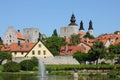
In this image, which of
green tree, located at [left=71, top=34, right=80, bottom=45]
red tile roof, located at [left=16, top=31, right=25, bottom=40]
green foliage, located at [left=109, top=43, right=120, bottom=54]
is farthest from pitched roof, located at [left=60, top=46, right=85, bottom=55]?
green tree, located at [left=71, top=34, right=80, bottom=45]

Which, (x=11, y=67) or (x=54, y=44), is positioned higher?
(x=54, y=44)

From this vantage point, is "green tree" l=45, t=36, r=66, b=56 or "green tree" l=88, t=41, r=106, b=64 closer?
"green tree" l=88, t=41, r=106, b=64

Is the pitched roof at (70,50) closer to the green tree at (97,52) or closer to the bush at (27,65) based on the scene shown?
the green tree at (97,52)

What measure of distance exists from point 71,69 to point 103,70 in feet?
18.5

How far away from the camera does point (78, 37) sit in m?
131

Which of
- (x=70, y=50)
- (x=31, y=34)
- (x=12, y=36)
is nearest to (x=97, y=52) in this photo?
(x=70, y=50)

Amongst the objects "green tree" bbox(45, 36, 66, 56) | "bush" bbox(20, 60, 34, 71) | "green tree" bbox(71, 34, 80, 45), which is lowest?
"bush" bbox(20, 60, 34, 71)

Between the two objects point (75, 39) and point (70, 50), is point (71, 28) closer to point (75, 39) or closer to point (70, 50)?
point (75, 39)

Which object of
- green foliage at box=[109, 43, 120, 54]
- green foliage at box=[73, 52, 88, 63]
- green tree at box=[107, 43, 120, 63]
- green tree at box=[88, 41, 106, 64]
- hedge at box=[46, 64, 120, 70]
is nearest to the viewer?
hedge at box=[46, 64, 120, 70]

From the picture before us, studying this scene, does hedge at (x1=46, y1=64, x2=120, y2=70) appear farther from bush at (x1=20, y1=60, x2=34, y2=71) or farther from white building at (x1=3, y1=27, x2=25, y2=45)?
white building at (x1=3, y1=27, x2=25, y2=45)

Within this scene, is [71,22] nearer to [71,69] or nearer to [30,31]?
[30,31]

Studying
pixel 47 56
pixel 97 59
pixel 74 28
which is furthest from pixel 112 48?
pixel 74 28

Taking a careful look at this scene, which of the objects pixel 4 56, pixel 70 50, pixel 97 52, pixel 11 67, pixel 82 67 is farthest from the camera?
pixel 70 50

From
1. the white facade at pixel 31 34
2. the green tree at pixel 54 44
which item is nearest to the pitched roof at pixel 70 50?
the green tree at pixel 54 44
